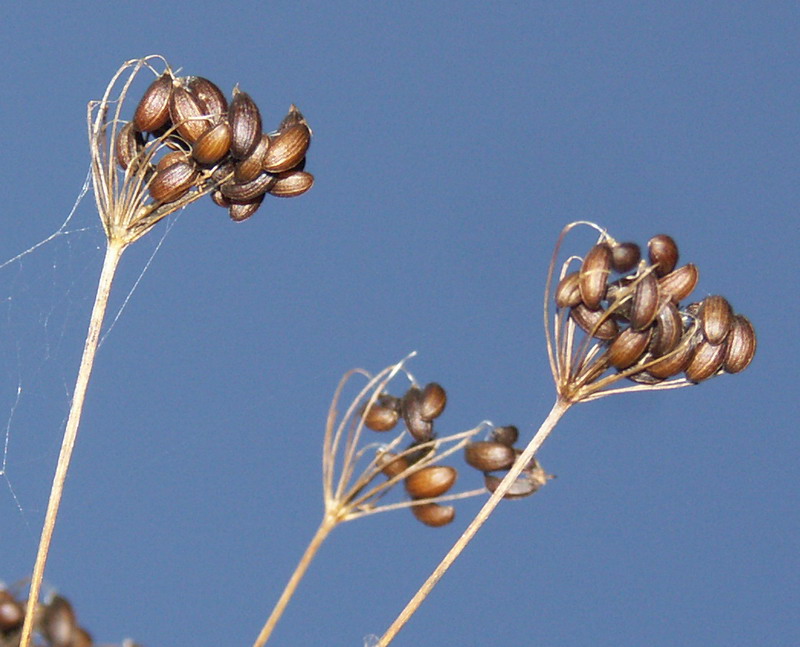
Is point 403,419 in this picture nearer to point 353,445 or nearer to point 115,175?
point 353,445

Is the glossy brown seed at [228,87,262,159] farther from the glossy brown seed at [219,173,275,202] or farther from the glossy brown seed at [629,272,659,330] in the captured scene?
the glossy brown seed at [629,272,659,330]

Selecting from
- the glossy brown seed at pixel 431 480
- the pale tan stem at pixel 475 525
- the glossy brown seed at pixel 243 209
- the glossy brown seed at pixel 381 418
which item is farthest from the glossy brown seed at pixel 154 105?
the pale tan stem at pixel 475 525

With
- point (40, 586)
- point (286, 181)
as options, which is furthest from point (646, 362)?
point (40, 586)

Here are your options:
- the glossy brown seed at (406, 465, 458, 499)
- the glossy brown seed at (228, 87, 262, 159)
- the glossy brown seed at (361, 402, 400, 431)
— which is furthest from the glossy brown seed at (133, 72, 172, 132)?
the glossy brown seed at (406, 465, 458, 499)

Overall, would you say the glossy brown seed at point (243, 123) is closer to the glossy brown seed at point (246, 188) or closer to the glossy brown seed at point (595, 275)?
the glossy brown seed at point (246, 188)

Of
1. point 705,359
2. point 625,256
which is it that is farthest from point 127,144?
point 705,359

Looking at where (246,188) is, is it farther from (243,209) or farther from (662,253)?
(662,253)
